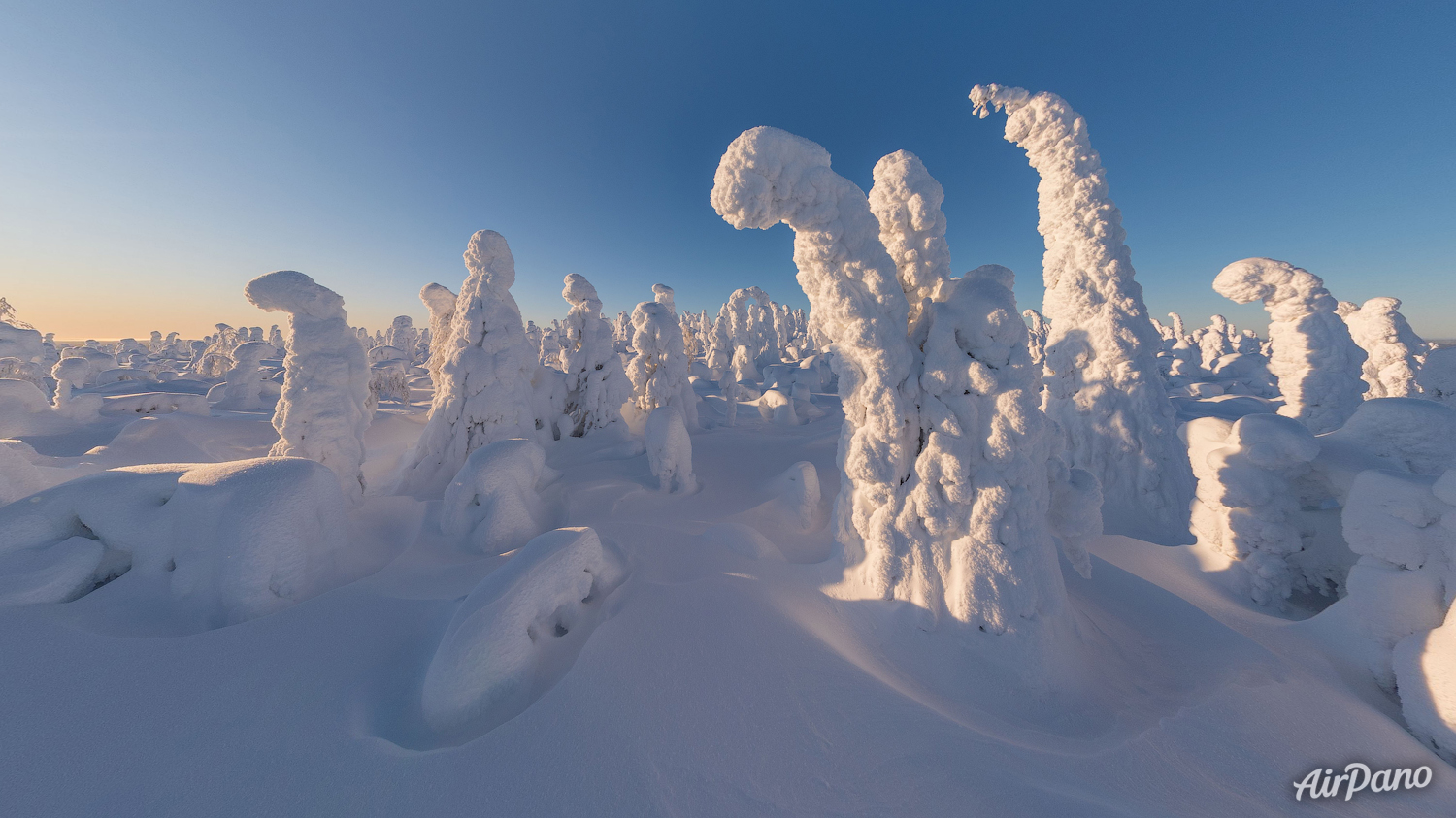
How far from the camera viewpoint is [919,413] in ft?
15.7

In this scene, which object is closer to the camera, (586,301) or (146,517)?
(146,517)

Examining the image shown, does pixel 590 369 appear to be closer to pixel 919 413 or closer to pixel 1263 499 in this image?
pixel 919 413

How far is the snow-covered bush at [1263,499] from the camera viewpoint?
5.61m

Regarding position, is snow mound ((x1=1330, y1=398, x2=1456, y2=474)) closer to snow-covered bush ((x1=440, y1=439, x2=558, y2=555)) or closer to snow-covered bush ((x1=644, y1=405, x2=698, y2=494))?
snow-covered bush ((x1=644, y1=405, x2=698, y2=494))

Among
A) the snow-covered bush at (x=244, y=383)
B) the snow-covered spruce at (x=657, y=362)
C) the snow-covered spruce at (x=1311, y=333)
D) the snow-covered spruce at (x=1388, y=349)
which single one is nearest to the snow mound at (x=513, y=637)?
the snow-covered spruce at (x=657, y=362)

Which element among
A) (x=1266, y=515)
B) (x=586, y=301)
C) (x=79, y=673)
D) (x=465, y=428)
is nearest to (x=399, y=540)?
(x=79, y=673)

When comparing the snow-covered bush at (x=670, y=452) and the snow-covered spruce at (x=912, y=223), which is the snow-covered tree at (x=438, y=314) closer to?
the snow-covered bush at (x=670, y=452)

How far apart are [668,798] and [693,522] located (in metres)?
4.90

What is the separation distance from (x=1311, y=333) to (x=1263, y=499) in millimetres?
6255

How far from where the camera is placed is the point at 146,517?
163 inches

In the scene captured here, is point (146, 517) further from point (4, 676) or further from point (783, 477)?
point (783, 477)

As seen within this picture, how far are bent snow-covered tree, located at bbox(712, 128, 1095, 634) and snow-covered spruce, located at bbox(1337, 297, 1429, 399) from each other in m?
13.8

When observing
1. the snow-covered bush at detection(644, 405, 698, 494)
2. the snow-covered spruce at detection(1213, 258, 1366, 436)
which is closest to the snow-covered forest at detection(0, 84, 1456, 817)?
the snow-covered bush at detection(644, 405, 698, 494)

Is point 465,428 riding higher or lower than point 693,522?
higher
